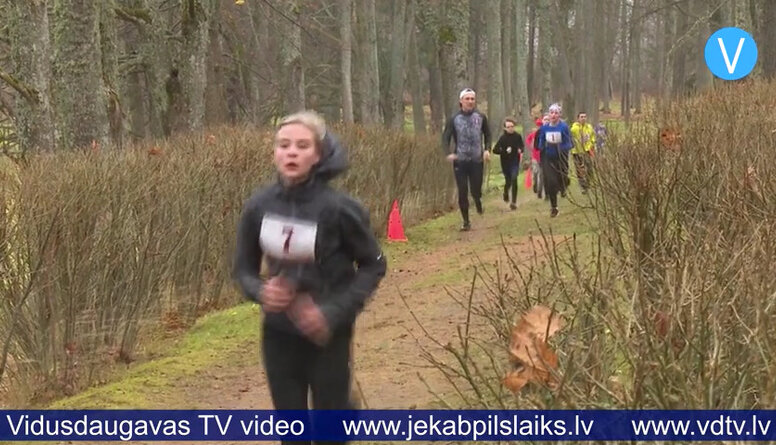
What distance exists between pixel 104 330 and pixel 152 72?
14.9 meters

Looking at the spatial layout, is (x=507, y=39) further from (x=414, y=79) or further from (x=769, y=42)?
(x=769, y=42)

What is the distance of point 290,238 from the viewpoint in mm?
3326

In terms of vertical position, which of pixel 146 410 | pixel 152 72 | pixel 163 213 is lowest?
pixel 146 410

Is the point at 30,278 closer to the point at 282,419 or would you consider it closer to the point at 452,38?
the point at 282,419

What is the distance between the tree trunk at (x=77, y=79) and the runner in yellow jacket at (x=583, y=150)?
18.6 ft

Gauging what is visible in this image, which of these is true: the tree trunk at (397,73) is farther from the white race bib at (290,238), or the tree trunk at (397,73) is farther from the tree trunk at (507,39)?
the white race bib at (290,238)

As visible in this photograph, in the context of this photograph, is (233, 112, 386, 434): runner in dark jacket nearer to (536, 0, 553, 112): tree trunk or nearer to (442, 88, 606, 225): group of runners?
(442, 88, 606, 225): group of runners

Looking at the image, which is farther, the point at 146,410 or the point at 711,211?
the point at 146,410

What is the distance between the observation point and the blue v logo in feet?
34.5

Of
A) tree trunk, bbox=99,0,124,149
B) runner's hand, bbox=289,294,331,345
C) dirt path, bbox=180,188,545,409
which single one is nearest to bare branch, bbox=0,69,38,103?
tree trunk, bbox=99,0,124,149

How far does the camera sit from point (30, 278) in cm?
537

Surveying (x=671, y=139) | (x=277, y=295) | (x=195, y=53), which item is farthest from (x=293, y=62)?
(x=277, y=295)

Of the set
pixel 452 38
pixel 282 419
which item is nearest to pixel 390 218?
pixel 282 419

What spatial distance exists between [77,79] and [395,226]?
4.45 m
